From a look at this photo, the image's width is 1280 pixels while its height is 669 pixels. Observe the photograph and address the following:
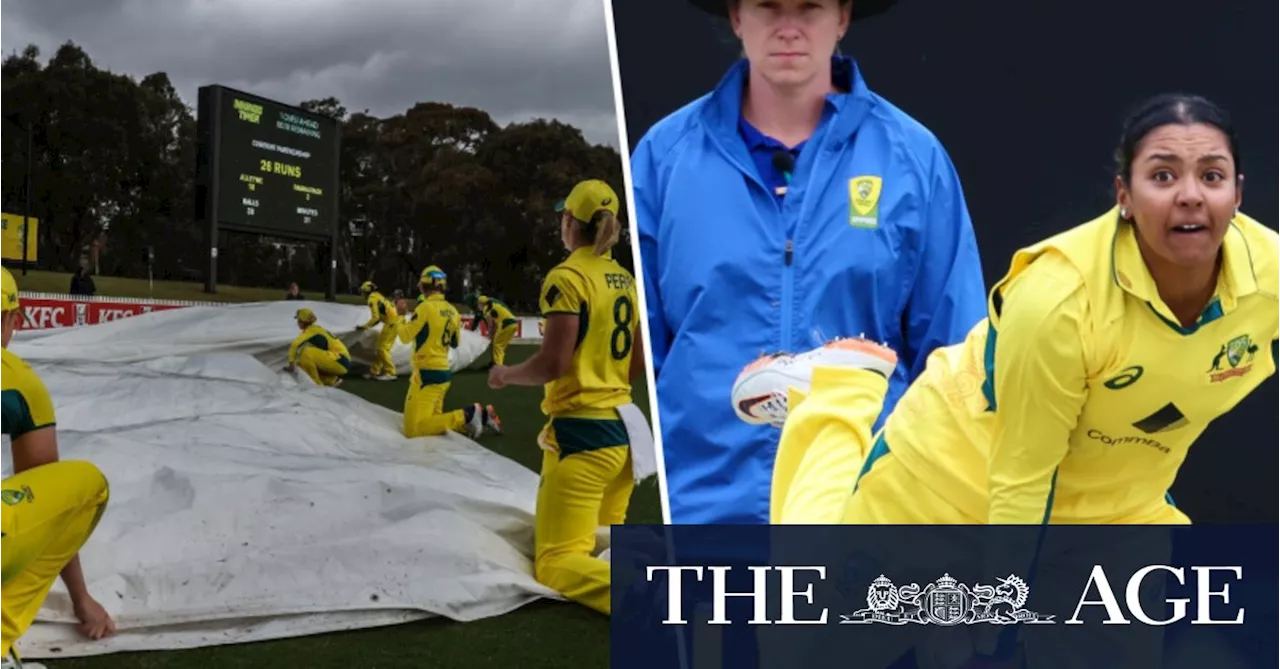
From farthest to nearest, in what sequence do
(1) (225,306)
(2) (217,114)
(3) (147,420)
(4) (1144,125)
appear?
(1) (225,306)
(3) (147,420)
(2) (217,114)
(4) (1144,125)

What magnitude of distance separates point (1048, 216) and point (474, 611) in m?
1.50

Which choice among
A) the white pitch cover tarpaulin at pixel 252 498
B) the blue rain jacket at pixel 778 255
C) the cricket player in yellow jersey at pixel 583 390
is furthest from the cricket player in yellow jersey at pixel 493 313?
the blue rain jacket at pixel 778 255

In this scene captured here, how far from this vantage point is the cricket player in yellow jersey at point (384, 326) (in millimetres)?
2735

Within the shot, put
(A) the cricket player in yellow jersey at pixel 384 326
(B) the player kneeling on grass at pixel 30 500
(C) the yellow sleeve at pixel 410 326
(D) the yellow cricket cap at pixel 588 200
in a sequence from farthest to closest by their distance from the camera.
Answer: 1. (C) the yellow sleeve at pixel 410 326
2. (A) the cricket player in yellow jersey at pixel 384 326
3. (D) the yellow cricket cap at pixel 588 200
4. (B) the player kneeling on grass at pixel 30 500

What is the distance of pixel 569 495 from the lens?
217 cm

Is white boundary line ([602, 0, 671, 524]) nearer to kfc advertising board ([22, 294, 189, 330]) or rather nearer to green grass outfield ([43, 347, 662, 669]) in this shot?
green grass outfield ([43, 347, 662, 669])

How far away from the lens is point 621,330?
6.64 ft

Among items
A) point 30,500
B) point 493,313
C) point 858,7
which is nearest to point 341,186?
point 493,313

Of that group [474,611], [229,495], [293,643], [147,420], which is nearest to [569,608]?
[474,611]

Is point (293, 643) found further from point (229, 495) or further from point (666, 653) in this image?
point (666, 653)

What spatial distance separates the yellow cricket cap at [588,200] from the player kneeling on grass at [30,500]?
97cm

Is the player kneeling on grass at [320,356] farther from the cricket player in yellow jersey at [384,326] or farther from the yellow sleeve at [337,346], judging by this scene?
the cricket player in yellow jersey at [384,326]

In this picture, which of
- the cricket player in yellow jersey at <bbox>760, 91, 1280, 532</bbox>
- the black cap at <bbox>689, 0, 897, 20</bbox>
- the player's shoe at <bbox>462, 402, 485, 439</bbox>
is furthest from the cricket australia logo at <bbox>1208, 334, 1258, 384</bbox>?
the player's shoe at <bbox>462, 402, 485, 439</bbox>

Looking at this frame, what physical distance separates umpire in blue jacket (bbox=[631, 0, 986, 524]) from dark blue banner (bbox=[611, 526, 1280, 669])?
0.08m
